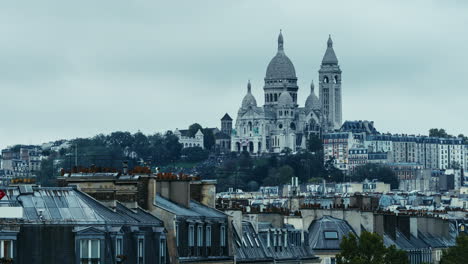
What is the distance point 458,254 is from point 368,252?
10678mm

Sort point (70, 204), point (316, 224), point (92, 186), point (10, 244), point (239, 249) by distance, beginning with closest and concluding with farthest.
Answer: point (10, 244), point (70, 204), point (92, 186), point (239, 249), point (316, 224)

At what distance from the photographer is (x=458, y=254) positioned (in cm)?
6531

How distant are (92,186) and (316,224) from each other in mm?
19299

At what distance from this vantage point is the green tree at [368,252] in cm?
5484

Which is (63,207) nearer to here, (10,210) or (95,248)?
(95,248)

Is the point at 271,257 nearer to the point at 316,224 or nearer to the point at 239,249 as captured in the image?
the point at 239,249

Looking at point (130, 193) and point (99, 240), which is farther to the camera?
point (130, 193)

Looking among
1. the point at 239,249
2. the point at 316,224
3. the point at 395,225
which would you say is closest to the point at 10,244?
the point at 239,249

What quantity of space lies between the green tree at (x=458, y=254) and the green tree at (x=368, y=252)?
8652 millimetres

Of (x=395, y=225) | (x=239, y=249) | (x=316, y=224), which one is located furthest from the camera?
(x=395, y=225)

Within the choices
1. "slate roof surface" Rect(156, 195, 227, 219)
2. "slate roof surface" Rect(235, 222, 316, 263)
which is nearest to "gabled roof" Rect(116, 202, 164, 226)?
"slate roof surface" Rect(156, 195, 227, 219)

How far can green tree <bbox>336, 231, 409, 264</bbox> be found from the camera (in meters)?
54.8

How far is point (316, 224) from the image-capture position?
62.8 m

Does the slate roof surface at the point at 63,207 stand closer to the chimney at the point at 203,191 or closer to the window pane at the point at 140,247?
the window pane at the point at 140,247
